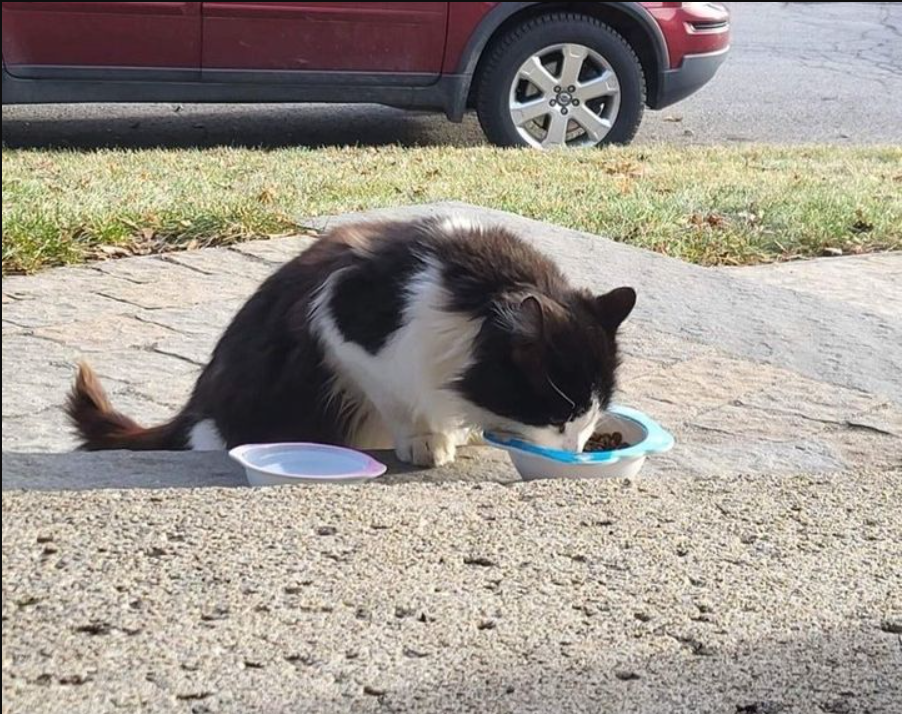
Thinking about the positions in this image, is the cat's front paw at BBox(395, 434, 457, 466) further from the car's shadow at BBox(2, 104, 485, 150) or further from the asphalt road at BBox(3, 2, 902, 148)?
the car's shadow at BBox(2, 104, 485, 150)

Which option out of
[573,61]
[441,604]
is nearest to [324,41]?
[573,61]

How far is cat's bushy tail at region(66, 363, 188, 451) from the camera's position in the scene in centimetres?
352

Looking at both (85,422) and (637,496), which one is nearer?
(637,496)

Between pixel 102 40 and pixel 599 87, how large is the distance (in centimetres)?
317

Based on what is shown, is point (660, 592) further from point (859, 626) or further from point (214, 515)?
point (214, 515)

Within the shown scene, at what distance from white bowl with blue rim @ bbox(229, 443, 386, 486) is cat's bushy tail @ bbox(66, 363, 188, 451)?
317mm

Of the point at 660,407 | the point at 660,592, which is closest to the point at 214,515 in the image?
the point at 660,592

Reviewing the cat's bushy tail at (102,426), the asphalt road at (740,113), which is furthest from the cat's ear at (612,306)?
the asphalt road at (740,113)

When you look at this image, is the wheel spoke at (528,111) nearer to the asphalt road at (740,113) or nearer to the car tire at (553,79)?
the car tire at (553,79)

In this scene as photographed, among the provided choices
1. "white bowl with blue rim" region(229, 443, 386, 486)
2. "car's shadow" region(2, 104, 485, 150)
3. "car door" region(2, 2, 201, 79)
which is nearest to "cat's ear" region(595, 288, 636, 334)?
"white bowl with blue rim" region(229, 443, 386, 486)

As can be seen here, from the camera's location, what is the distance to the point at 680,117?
1170 centimetres

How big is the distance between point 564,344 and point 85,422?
120 centimetres

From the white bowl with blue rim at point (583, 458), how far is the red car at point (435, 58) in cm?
467

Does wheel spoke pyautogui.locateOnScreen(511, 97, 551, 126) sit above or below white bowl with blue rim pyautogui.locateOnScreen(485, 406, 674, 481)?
below
